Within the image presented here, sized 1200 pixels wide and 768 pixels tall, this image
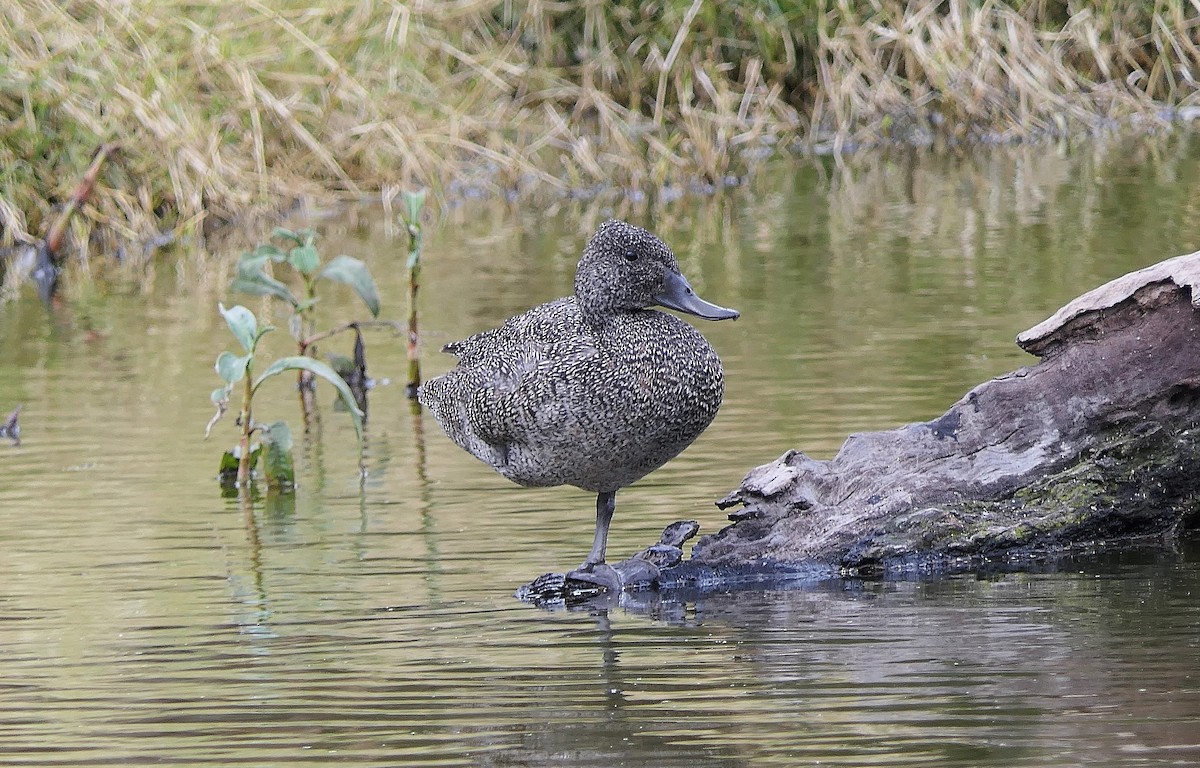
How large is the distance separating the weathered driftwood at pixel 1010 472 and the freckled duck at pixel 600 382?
0.34 metres

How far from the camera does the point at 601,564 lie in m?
5.70

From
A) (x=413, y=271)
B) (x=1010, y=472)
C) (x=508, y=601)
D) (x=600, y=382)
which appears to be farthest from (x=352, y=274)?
(x=1010, y=472)

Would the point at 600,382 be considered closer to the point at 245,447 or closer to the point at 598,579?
the point at 598,579

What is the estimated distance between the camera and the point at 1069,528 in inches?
227

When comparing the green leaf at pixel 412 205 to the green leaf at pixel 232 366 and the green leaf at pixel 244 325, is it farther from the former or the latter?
the green leaf at pixel 232 366

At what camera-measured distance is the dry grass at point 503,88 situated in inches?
584

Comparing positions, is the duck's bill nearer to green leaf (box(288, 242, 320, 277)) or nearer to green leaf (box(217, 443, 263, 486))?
green leaf (box(217, 443, 263, 486))

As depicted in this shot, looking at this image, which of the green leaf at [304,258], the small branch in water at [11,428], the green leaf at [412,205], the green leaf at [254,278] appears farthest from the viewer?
the green leaf at [412,205]

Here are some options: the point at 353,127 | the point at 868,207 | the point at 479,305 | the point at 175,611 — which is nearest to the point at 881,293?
the point at 479,305

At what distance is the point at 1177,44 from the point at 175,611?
15.2 metres

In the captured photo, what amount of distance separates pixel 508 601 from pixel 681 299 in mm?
1038

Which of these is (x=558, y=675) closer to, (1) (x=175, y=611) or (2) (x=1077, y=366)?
(1) (x=175, y=611)

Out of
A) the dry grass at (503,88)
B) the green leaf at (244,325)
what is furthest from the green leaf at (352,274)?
the dry grass at (503,88)

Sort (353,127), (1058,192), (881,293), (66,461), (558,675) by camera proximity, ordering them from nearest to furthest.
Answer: (558,675)
(66,461)
(881,293)
(1058,192)
(353,127)
